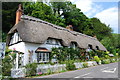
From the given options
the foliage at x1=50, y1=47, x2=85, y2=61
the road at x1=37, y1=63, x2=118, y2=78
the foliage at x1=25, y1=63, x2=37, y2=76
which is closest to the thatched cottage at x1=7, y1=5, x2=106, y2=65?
the foliage at x1=50, y1=47, x2=85, y2=61

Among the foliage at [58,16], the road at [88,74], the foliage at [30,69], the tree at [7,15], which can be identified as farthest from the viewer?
the foliage at [58,16]

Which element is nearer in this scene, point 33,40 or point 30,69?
point 30,69

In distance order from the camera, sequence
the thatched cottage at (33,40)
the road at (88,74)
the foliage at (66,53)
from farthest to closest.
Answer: the foliage at (66,53), the thatched cottage at (33,40), the road at (88,74)

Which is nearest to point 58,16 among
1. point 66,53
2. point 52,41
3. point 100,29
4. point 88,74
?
point 100,29

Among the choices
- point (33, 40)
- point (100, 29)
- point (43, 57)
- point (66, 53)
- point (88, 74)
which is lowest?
point (88, 74)

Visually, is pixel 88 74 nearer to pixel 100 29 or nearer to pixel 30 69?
pixel 30 69

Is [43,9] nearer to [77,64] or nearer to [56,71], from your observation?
[77,64]

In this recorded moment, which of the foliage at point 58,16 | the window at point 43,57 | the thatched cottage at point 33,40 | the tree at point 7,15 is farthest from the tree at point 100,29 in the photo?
the window at point 43,57

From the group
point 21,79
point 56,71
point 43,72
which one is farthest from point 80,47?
point 21,79

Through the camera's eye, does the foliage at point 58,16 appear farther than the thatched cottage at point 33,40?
Yes

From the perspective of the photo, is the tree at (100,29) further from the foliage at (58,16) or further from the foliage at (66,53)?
the foliage at (66,53)

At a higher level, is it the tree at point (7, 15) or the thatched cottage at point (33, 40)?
the tree at point (7, 15)

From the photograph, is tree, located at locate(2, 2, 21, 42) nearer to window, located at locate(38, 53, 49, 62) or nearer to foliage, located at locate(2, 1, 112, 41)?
foliage, located at locate(2, 1, 112, 41)

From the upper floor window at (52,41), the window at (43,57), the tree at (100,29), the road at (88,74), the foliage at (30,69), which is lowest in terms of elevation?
the road at (88,74)
